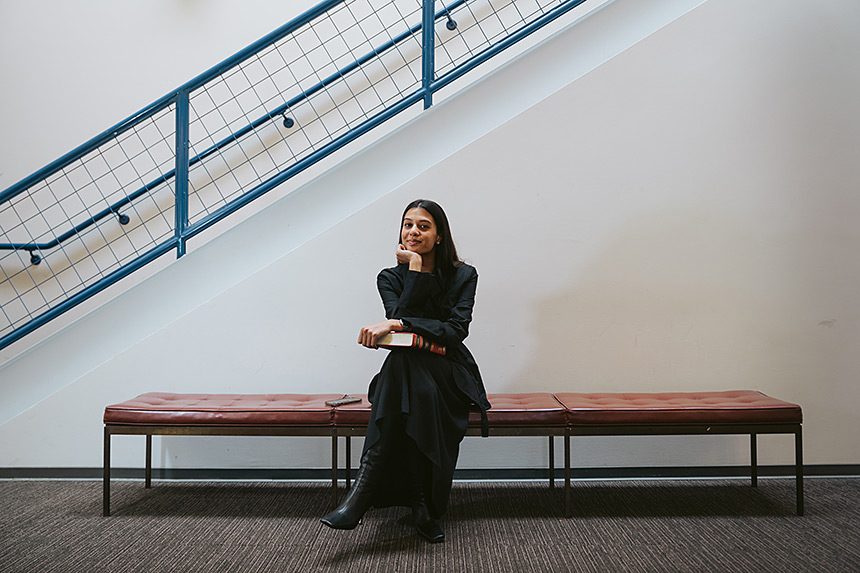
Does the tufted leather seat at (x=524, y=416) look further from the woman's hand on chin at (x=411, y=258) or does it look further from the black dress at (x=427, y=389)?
the woman's hand on chin at (x=411, y=258)

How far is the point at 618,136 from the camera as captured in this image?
3453 millimetres

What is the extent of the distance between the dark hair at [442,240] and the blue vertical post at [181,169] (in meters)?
1.11

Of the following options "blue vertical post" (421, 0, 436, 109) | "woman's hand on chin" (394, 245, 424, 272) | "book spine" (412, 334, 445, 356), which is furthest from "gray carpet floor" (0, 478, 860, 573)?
"blue vertical post" (421, 0, 436, 109)

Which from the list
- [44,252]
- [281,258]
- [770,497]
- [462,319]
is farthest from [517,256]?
[44,252]

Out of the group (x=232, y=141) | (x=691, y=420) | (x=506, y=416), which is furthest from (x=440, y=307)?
(x=232, y=141)

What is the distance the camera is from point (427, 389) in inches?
99.1

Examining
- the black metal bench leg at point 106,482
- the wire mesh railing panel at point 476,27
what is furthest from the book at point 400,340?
the wire mesh railing panel at point 476,27

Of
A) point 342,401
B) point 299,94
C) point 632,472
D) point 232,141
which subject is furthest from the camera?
point 299,94

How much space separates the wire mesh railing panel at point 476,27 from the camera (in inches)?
169

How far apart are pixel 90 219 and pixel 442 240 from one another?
2.57 metres

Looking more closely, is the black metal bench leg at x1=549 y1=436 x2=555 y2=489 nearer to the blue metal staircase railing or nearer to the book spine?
the book spine

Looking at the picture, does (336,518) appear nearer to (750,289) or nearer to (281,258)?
(281,258)

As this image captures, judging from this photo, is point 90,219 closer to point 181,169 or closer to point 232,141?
point 232,141

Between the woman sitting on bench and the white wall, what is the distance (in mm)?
640
